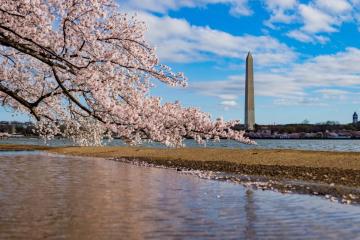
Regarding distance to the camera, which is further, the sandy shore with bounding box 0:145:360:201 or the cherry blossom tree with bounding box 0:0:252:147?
the sandy shore with bounding box 0:145:360:201

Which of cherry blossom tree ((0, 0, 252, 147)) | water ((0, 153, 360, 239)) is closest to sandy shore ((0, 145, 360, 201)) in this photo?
water ((0, 153, 360, 239))

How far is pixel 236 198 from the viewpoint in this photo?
62.1 ft

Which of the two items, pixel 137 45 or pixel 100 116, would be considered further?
pixel 137 45

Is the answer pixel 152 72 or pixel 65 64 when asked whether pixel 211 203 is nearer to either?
pixel 152 72

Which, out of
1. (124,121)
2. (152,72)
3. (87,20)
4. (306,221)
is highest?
(87,20)

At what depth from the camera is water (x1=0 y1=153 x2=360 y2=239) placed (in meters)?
12.1

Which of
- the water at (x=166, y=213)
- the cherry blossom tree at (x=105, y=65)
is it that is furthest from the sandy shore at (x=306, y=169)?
the cherry blossom tree at (x=105, y=65)

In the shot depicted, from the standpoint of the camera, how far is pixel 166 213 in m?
15.1

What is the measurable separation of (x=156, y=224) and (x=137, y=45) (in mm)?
4950

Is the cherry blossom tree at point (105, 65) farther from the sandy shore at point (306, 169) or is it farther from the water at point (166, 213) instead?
the sandy shore at point (306, 169)

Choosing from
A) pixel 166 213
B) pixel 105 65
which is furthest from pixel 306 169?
pixel 105 65

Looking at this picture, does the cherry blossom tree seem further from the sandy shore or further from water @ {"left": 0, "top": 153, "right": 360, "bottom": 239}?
the sandy shore

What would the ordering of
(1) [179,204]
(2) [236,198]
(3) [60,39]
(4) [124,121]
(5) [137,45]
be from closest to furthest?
(4) [124,121]
(3) [60,39]
(5) [137,45]
(1) [179,204]
(2) [236,198]

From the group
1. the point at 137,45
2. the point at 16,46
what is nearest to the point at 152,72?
the point at 137,45
